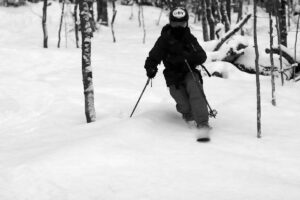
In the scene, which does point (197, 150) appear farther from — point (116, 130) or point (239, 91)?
point (239, 91)

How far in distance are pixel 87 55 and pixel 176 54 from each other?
1451mm

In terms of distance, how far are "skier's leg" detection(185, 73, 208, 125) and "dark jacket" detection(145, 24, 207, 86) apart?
0.14 metres

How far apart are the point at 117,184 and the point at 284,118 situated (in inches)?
152

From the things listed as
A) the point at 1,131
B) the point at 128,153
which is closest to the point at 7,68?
the point at 1,131

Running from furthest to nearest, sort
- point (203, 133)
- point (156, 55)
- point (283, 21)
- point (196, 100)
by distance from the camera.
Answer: point (283, 21), point (156, 55), point (196, 100), point (203, 133)

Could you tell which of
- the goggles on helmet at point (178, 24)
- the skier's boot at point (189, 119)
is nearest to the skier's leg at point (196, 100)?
the skier's boot at point (189, 119)

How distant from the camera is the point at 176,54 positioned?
5281mm

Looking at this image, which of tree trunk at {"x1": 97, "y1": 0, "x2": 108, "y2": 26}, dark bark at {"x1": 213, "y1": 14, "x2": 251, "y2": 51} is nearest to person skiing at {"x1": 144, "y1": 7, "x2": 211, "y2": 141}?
dark bark at {"x1": 213, "y1": 14, "x2": 251, "y2": 51}

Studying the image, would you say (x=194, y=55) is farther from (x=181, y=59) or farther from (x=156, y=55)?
(x=156, y=55)

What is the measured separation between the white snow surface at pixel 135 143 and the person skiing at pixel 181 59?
392 millimetres

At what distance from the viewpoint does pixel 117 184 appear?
10.7 feet

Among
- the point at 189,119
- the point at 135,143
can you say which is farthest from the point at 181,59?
the point at 135,143

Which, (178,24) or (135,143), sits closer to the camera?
(135,143)

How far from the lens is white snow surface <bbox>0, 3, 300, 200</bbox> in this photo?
320 centimetres
